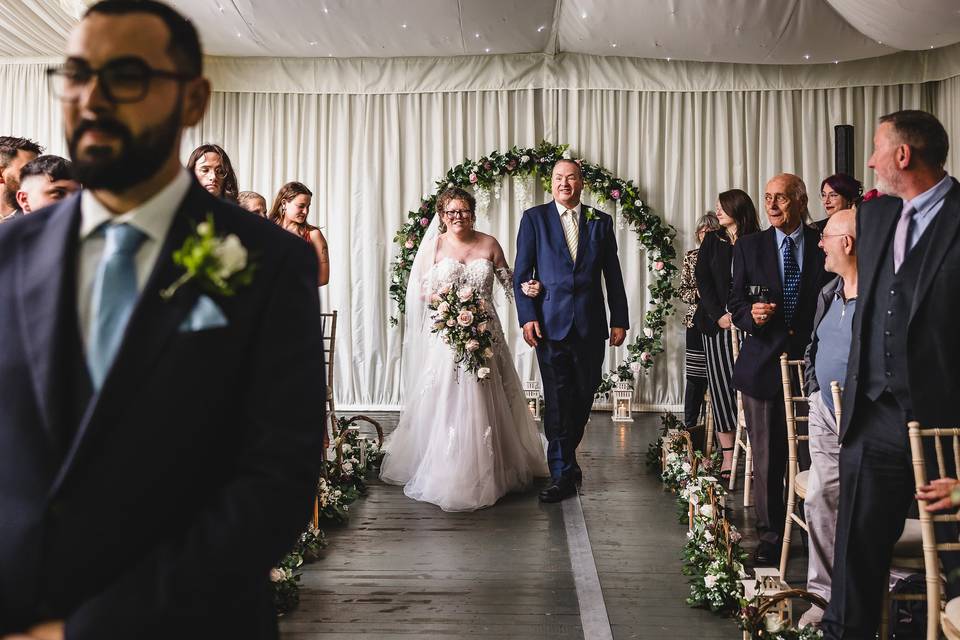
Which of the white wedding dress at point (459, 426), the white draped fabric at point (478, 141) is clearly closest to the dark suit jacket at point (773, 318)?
the white wedding dress at point (459, 426)

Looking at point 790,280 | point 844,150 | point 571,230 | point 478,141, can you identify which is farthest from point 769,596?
point 478,141

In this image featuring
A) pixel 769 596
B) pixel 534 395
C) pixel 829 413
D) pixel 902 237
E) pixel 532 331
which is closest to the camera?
pixel 902 237

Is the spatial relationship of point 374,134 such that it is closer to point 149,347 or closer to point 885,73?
point 885,73

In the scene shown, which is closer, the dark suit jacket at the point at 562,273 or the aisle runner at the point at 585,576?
the aisle runner at the point at 585,576

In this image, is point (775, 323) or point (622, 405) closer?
point (775, 323)

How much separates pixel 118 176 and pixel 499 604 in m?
2.94

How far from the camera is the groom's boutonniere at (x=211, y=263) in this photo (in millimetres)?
1101

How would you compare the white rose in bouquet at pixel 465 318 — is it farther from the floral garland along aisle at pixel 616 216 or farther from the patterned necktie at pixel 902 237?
the floral garland along aisle at pixel 616 216

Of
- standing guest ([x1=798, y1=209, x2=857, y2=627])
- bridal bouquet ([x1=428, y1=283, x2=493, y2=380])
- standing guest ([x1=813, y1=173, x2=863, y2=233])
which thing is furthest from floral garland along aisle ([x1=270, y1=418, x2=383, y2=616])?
standing guest ([x1=813, y1=173, x2=863, y2=233])

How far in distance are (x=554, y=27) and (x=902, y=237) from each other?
5667 millimetres

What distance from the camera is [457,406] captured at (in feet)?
17.9

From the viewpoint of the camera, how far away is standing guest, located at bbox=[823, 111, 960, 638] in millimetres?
2658

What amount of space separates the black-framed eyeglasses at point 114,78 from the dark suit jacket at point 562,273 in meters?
4.17

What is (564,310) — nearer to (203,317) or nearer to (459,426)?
(459,426)
